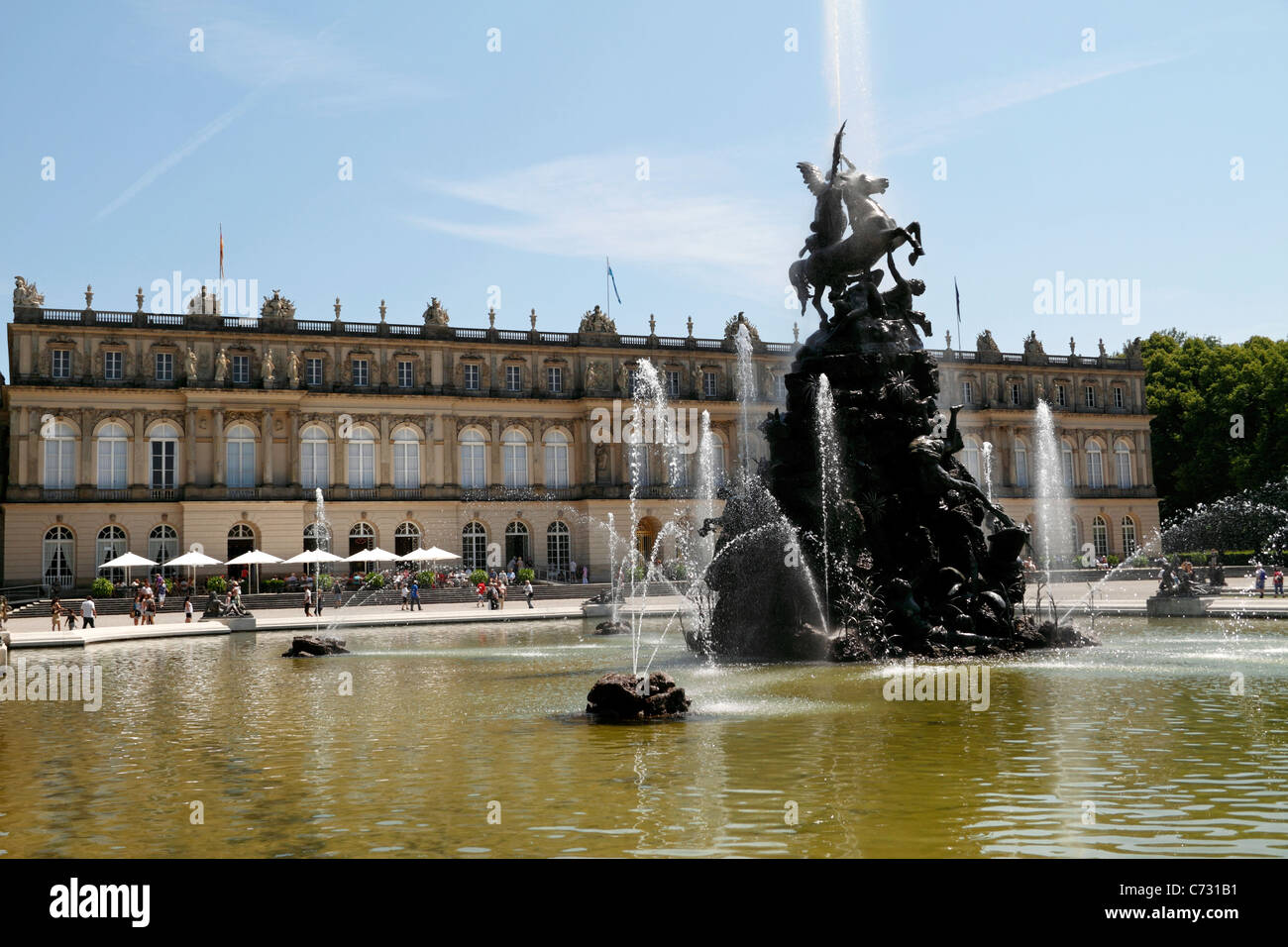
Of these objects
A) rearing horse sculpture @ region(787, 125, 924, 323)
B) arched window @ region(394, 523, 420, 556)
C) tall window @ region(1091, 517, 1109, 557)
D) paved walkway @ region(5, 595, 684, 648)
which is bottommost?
paved walkway @ region(5, 595, 684, 648)

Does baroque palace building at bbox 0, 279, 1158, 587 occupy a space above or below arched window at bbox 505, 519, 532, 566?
above

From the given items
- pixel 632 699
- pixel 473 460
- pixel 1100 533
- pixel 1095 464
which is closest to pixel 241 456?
pixel 473 460

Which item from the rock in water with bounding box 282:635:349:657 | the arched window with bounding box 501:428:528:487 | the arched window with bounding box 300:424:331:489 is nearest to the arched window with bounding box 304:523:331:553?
the arched window with bounding box 300:424:331:489

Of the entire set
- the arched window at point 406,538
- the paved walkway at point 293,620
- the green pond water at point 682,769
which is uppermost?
the arched window at point 406,538

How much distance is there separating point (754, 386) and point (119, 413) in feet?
120

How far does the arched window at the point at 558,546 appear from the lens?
208 feet

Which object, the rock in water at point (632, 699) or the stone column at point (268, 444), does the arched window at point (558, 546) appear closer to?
the stone column at point (268, 444)

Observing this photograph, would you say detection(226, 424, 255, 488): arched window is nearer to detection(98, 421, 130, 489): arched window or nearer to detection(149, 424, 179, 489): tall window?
detection(149, 424, 179, 489): tall window

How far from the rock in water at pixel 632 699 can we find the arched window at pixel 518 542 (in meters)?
50.8

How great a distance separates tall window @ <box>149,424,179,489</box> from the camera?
56031 mm

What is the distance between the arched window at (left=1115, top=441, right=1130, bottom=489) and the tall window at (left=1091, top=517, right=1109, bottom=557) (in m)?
3.54

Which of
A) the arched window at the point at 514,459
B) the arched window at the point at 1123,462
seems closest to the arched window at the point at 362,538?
the arched window at the point at 514,459

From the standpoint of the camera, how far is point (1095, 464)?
77.3m

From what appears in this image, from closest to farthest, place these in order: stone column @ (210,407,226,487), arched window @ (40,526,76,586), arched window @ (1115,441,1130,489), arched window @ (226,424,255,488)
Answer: arched window @ (40,526,76,586) → stone column @ (210,407,226,487) → arched window @ (226,424,255,488) → arched window @ (1115,441,1130,489)
